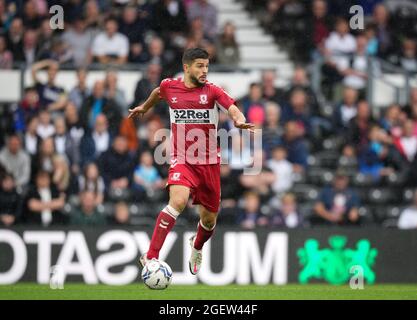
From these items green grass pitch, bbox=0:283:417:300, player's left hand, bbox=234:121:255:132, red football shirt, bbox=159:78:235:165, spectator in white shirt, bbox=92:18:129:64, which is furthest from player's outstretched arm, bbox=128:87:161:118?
spectator in white shirt, bbox=92:18:129:64

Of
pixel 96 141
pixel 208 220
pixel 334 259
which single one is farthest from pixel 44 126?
pixel 208 220

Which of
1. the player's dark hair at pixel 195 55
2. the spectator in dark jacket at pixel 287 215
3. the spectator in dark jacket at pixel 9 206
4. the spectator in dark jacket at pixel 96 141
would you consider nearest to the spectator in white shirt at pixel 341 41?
the spectator in dark jacket at pixel 287 215

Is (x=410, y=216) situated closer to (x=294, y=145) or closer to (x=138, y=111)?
(x=294, y=145)

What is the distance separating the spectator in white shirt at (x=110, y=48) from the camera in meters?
20.1

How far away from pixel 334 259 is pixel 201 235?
12.7 ft

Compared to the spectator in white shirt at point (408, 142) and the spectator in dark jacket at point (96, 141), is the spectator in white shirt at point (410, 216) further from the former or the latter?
the spectator in dark jacket at point (96, 141)

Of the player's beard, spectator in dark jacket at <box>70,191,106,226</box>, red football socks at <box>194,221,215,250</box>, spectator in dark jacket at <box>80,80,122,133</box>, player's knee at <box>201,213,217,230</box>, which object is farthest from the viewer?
spectator in dark jacket at <box>80,80,122,133</box>

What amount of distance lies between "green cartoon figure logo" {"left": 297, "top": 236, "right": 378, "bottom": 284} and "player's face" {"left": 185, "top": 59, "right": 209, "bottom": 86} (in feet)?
15.9

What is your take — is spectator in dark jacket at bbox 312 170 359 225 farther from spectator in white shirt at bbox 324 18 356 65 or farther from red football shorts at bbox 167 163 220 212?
red football shorts at bbox 167 163 220 212

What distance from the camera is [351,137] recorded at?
19.5 metres

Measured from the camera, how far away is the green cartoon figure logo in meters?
16.5

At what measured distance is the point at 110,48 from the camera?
2019 centimetres

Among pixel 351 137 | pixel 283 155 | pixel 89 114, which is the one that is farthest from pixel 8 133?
pixel 351 137
